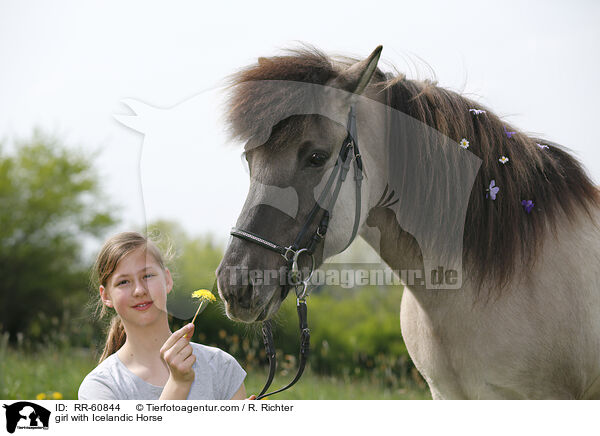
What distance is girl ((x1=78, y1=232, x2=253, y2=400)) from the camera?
6.44ft

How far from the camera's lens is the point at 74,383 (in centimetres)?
475

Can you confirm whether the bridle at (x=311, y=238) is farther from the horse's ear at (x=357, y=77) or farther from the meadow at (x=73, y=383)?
the meadow at (x=73, y=383)

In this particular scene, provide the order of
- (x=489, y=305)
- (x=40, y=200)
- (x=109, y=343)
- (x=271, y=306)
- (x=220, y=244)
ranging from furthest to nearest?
(x=40, y=200) < (x=220, y=244) < (x=109, y=343) < (x=489, y=305) < (x=271, y=306)

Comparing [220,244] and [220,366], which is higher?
[220,244]

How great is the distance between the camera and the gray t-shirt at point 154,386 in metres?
1.95

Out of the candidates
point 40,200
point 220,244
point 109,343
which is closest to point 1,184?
point 40,200

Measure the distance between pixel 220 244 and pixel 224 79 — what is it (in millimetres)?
3926

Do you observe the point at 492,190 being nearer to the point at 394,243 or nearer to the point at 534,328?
the point at 394,243

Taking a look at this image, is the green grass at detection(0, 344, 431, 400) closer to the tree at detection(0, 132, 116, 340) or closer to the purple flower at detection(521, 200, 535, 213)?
the purple flower at detection(521, 200, 535, 213)

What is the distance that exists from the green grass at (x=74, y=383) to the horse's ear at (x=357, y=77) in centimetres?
319

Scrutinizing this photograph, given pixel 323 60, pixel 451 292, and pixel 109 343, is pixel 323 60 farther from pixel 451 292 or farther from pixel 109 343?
pixel 109 343

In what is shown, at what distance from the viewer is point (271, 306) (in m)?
2.03
